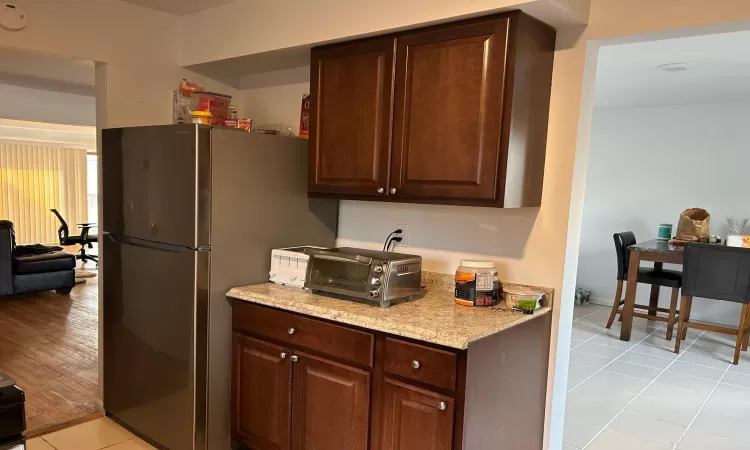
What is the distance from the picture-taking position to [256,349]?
238 centimetres

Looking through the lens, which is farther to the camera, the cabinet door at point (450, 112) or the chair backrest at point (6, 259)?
the chair backrest at point (6, 259)

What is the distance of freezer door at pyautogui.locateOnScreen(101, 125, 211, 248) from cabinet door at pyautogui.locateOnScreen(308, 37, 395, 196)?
21.5 inches

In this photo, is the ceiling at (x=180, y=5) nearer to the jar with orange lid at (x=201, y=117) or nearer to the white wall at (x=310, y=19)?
the white wall at (x=310, y=19)

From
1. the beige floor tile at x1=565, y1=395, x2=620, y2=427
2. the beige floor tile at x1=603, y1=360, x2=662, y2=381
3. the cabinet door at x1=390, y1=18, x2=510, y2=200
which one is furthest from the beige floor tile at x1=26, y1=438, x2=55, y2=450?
the beige floor tile at x1=603, y1=360, x2=662, y2=381

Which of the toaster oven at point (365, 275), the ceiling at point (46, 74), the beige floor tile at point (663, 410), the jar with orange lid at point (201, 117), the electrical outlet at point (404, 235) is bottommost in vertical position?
the beige floor tile at point (663, 410)

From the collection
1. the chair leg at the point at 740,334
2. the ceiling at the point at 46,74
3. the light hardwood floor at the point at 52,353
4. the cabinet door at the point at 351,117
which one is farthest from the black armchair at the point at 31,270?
the chair leg at the point at 740,334

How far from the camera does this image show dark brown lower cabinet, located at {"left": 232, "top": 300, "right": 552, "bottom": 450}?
179 centimetres

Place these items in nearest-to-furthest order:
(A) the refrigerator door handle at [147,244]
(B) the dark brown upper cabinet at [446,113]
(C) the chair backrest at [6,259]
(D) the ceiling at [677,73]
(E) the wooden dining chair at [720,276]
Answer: (B) the dark brown upper cabinet at [446,113] → (A) the refrigerator door handle at [147,244] → (D) the ceiling at [677,73] → (E) the wooden dining chair at [720,276] → (C) the chair backrest at [6,259]


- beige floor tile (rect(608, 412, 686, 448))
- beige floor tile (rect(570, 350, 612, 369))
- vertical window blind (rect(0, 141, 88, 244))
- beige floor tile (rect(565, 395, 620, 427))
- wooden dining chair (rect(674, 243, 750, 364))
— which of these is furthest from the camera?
vertical window blind (rect(0, 141, 88, 244))

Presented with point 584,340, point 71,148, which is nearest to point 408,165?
point 584,340

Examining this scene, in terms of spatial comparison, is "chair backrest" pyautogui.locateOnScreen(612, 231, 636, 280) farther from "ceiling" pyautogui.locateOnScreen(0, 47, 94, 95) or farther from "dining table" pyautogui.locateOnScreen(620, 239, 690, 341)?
"ceiling" pyautogui.locateOnScreen(0, 47, 94, 95)

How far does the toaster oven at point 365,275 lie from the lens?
6.95ft

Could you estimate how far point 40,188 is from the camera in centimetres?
970

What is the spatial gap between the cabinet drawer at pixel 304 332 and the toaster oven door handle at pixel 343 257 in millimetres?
287
